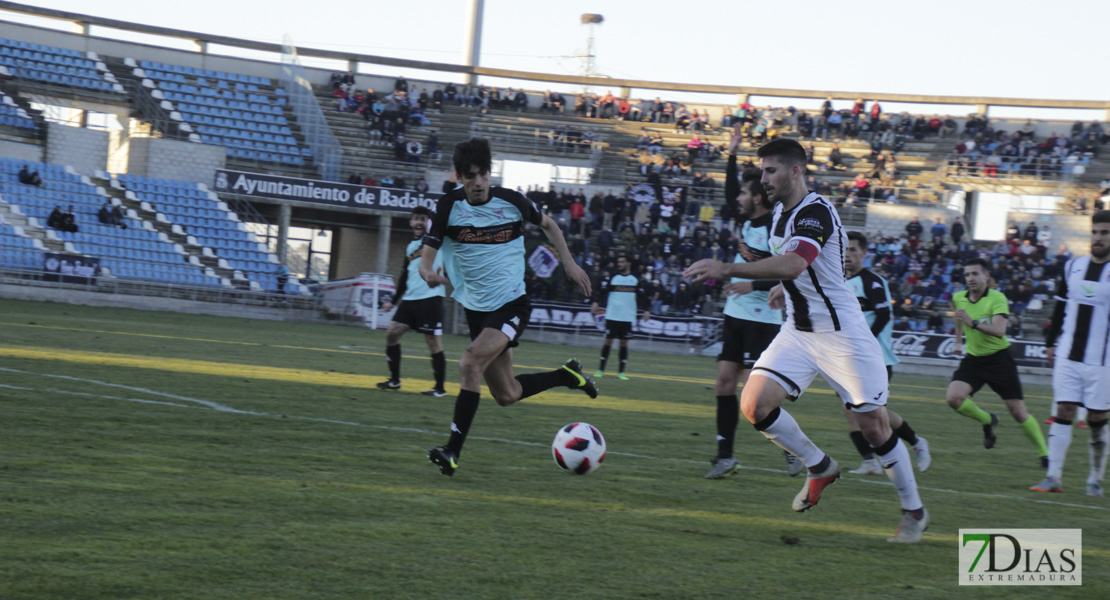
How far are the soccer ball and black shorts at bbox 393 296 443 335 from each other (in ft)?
17.8

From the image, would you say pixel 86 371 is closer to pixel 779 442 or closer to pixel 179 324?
pixel 779 442

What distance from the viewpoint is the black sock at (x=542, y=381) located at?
7.73 m

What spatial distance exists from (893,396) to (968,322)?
9641 millimetres

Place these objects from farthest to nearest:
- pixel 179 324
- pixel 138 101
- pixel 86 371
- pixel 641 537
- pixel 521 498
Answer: pixel 138 101
pixel 179 324
pixel 86 371
pixel 521 498
pixel 641 537

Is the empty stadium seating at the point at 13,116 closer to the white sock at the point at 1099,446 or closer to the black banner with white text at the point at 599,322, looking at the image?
the black banner with white text at the point at 599,322

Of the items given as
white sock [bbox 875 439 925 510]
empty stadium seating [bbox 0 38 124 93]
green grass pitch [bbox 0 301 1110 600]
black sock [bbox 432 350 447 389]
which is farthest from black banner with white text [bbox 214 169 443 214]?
white sock [bbox 875 439 925 510]

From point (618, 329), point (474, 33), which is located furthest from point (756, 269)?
point (474, 33)

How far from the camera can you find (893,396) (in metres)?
19.0

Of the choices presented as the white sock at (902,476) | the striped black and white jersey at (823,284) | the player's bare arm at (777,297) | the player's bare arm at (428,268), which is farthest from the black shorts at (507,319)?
the white sock at (902,476)

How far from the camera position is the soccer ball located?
676cm

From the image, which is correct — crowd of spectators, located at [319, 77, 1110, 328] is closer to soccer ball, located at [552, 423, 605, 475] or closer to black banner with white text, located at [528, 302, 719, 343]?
black banner with white text, located at [528, 302, 719, 343]

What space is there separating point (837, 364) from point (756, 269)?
99 centimetres

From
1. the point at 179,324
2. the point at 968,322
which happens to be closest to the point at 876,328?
the point at 968,322

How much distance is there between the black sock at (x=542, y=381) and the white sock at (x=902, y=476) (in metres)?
2.80
